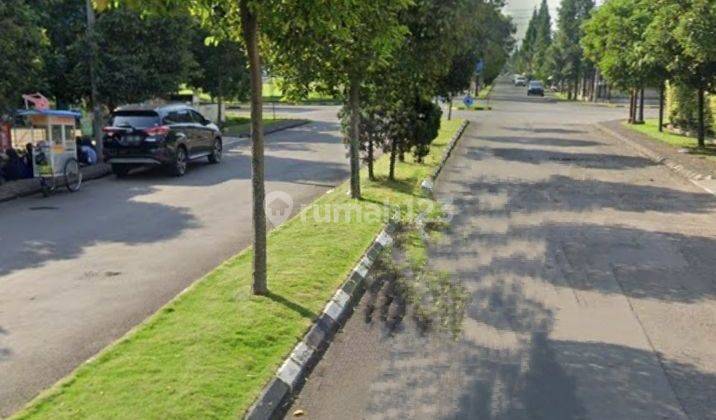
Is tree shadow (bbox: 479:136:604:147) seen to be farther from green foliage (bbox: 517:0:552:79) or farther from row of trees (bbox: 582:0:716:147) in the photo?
green foliage (bbox: 517:0:552:79)

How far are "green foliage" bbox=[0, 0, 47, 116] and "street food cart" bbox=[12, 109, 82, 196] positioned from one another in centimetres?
57

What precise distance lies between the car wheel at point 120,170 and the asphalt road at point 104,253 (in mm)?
375

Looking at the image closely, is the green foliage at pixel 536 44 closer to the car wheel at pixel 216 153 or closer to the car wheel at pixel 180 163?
the car wheel at pixel 216 153

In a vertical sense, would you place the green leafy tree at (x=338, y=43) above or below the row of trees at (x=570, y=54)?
below

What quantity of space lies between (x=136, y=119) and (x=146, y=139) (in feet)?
2.34

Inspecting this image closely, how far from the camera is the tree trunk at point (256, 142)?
6.70 m

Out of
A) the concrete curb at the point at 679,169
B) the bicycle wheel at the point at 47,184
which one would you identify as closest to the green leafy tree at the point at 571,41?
the concrete curb at the point at 679,169

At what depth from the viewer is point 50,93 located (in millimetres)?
21016

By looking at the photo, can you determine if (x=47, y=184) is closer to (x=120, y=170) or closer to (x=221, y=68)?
(x=120, y=170)

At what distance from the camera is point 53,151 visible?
1514 centimetres

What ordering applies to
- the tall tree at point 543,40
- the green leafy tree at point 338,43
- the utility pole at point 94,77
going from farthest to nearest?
the tall tree at point 543,40 < the utility pole at point 94,77 < the green leafy tree at point 338,43

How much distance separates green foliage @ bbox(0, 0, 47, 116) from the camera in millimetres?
14398

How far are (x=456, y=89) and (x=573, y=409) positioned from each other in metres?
17.5

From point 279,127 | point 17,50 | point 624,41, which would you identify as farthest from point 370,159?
point 279,127
